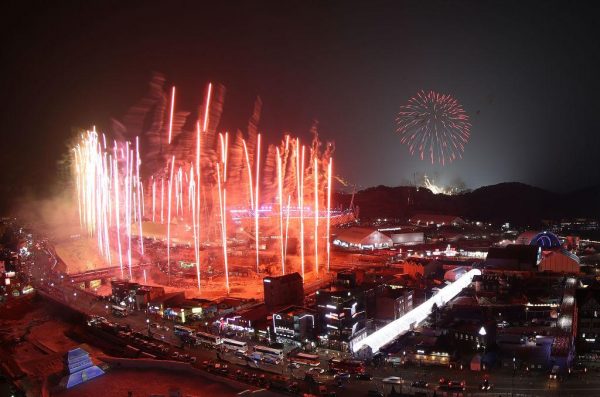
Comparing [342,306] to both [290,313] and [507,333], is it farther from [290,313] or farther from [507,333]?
[507,333]

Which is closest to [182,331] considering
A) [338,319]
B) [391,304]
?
[338,319]

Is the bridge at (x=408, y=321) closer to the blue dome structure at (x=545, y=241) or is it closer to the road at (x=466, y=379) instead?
the road at (x=466, y=379)

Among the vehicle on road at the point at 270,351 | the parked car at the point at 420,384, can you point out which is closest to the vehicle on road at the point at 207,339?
the vehicle on road at the point at 270,351

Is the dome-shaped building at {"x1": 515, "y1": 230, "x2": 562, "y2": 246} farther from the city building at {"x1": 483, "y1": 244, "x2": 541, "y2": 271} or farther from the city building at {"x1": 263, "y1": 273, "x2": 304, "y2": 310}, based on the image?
the city building at {"x1": 263, "y1": 273, "x2": 304, "y2": 310}

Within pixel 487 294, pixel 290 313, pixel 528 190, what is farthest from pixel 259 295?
pixel 528 190

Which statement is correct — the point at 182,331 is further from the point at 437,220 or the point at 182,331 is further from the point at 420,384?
the point at 437,220

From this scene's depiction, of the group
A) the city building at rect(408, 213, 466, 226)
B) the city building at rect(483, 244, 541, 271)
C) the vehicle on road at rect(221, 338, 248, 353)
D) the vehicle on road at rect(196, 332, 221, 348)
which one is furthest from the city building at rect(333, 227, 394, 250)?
the vehicle on road at rect(221, 338, 248, 353)

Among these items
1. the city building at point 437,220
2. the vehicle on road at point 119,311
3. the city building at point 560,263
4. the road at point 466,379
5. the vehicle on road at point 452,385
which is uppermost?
the city building at point 437,220
